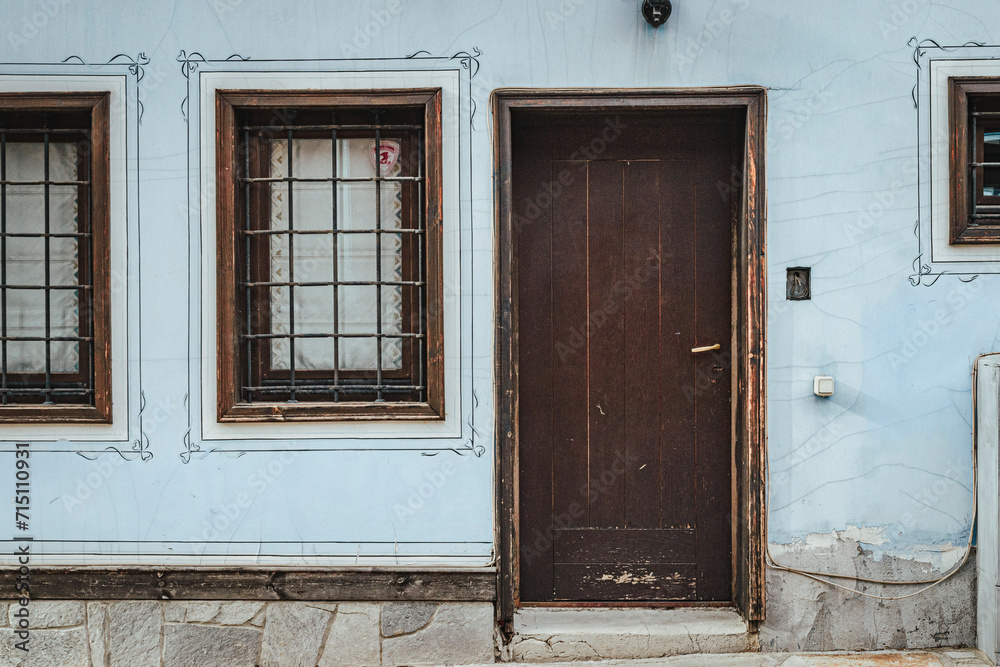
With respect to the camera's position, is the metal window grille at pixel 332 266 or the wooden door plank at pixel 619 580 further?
the wooden door plank at pixel 619 580

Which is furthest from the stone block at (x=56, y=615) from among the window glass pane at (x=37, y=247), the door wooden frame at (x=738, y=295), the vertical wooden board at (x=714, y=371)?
the vertical wooden board at (x=714, y=371)

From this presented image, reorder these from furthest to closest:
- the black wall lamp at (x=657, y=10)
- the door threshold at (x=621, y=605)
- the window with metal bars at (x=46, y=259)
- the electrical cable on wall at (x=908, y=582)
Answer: the door threshold at (x=621, y=605) → the window with metal bars at (x=46, y=259) → the electrical cable on wall at (x=908, y=582) → the black wall lamp at (x=657, y=10)

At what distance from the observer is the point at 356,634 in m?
3.26

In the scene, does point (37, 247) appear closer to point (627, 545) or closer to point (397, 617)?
point (397, 617)

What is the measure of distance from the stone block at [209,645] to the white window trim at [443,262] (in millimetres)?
887

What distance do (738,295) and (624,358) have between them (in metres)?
0.61

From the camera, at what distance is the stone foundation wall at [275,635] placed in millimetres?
3254

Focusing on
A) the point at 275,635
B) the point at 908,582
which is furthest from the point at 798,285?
the point at 275,635

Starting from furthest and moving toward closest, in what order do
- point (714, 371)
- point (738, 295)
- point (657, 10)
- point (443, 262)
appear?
1. point (714, 371)
2. point (738, 295)
3. point (443, 262)
4. point (657, 10)

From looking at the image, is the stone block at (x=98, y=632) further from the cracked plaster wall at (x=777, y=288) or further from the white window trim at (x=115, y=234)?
the white window trim at (x=115, y=234)

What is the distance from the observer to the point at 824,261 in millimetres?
3227

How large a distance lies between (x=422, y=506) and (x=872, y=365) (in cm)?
216

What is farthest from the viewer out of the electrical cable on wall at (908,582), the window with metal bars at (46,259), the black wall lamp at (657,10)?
the window with metal bars at (46,259)

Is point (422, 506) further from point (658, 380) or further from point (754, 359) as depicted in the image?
point (754, 359)
